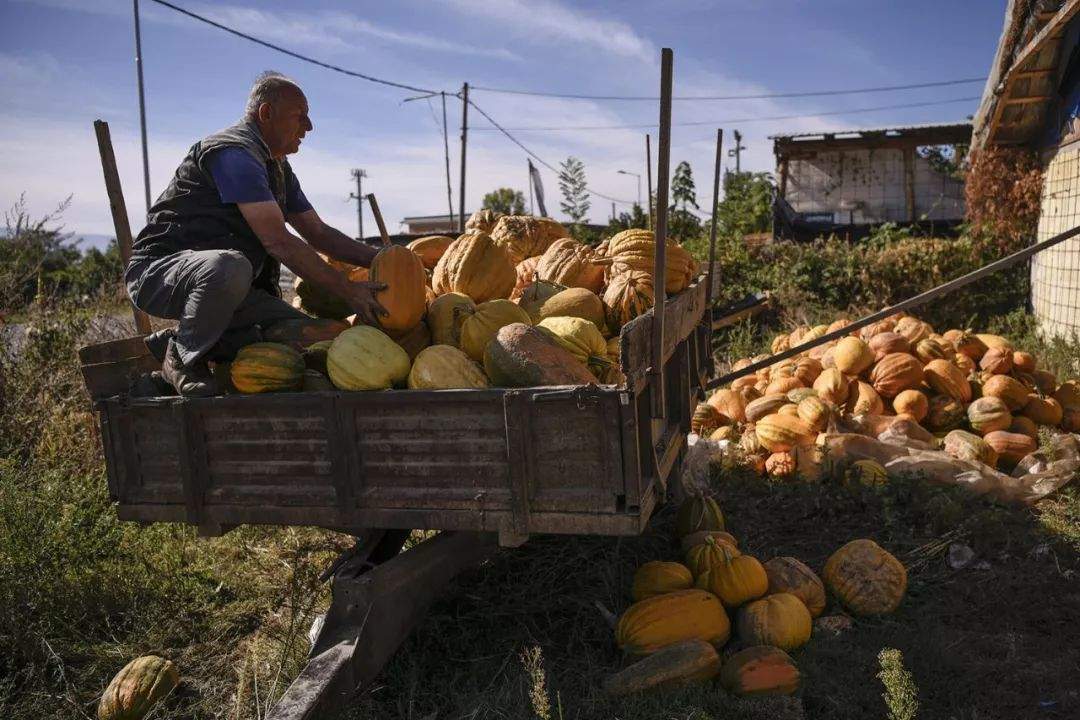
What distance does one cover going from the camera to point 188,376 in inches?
124

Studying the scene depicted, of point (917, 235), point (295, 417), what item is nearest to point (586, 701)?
point (295, 417)

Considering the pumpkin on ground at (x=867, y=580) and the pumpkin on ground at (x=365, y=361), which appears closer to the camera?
the pumpkin on ground at (x=365, y=361)

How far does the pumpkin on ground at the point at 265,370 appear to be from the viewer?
308cm

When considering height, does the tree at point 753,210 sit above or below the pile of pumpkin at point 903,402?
above

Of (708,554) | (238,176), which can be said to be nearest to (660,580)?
(708,554)

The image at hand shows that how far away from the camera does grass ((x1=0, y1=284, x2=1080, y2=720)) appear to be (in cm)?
319

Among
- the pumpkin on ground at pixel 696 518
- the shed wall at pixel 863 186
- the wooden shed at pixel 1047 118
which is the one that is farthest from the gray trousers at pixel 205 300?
the shed wall at pixel 863 186

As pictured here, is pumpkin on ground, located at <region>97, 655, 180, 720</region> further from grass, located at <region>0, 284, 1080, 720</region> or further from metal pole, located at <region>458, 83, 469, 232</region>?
metal pole, located at <region>458, 83, 469, 232</region>

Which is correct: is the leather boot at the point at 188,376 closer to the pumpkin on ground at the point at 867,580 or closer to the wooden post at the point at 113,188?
the wooden post at the point at 113,188

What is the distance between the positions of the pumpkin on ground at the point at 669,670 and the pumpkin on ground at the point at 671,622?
0.14 metres

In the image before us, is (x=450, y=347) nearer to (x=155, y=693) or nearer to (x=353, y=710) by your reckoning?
(x=353, y=710)

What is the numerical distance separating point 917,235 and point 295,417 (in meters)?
14.1

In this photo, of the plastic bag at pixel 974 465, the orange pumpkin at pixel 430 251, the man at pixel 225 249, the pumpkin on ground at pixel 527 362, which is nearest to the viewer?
the pumpkin on ground at pixel 527 362

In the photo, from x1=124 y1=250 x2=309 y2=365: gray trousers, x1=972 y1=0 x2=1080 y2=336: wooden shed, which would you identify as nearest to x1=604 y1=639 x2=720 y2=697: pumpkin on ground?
x1=124 y1=250 x2=309 y2=365: gray trousers
